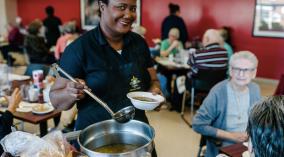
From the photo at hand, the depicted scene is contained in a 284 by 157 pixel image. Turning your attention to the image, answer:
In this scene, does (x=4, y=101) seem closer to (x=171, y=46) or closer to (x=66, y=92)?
(x=66, y=92)

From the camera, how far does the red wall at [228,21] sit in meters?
5.77

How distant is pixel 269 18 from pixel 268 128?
207 inches

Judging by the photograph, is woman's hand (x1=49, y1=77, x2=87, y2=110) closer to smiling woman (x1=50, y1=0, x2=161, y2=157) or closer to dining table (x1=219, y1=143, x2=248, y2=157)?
smiling woman (x1=50, y1=0, x2=161, y2=157)

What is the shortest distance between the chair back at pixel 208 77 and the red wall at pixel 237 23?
2550 millimetres

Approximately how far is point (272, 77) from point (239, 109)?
4096 mm

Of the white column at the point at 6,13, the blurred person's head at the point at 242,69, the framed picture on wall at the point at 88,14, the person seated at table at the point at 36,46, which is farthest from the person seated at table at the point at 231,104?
the white column at the point at 6,13

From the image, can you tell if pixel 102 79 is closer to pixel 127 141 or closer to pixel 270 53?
pixel 127 141

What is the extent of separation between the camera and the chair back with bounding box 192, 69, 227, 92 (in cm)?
360

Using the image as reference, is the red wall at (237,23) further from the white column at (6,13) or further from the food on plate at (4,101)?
the food on plate at (4,101)

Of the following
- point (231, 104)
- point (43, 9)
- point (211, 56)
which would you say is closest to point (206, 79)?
point (211, 56)

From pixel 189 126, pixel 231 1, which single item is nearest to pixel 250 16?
pixel 231 1

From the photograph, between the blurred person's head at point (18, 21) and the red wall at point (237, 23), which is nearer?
the red wall at point (237, 23)

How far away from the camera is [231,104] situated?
212 centimetres

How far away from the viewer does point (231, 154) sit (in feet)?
5.31
